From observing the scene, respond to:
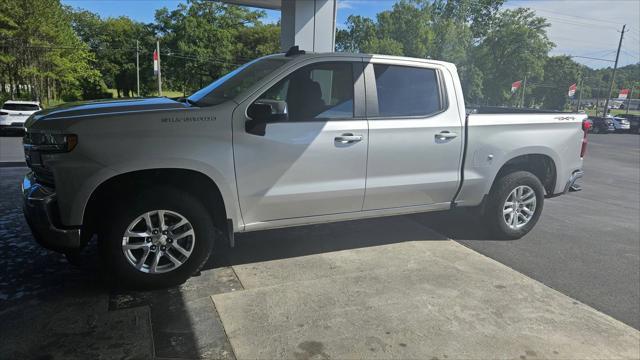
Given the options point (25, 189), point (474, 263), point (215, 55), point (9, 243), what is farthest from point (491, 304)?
point (215, 55)

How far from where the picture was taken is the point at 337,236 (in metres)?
5.13

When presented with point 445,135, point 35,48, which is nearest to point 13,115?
point 35,48

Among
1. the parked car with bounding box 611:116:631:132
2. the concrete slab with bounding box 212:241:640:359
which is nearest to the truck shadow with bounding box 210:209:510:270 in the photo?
the concrete slab with bounding box 212:241:640:359

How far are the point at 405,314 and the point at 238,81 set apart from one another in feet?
8.17

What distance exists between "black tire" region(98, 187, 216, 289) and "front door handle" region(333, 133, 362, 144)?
A: 1.30m

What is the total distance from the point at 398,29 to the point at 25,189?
188ft

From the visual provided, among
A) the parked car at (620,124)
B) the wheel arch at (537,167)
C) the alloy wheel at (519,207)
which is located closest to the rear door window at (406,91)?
the wheel arch at (537,167)

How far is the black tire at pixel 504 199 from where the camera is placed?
198 inches

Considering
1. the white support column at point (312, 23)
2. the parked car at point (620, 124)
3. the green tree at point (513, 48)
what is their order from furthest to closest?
1. the green tree at point (513, 48)
2. the parked car at point (620, 124)
3. the white support column at point (312, 23)

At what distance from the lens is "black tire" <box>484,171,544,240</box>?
503 centimetres

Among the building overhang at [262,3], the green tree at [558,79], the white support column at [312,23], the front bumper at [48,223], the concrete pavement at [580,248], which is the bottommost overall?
the concrete pavement at [580,248]

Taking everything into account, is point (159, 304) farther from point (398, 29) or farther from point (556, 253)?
point (398, 29)

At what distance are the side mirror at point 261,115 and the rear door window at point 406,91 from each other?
1084mm

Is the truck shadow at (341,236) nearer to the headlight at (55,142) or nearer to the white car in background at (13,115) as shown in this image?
the headlight at (55,142)
